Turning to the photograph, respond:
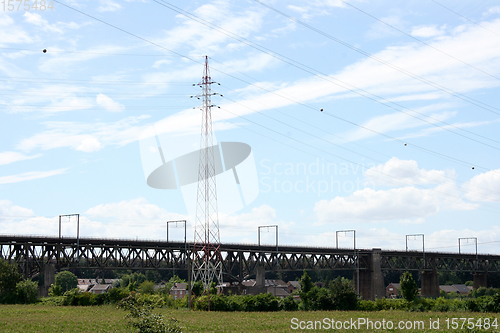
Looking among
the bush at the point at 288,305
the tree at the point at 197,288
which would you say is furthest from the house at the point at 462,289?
the tree at the point at 197,288

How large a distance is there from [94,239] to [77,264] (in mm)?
4741

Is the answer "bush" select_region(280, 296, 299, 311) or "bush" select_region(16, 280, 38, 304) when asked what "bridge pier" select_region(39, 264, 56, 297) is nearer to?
"bush" select_region(16, 280, 38, 304)

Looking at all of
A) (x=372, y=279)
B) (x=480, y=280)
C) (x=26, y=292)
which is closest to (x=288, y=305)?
(x=26, y=292)

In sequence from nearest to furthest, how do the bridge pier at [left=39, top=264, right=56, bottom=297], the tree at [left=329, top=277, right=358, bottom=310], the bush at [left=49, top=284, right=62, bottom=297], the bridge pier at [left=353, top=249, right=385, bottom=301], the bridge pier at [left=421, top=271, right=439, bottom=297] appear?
1. the tree at [left=329, top=277, right=358, bottom=310]
2. the bush at [left=49, top=284, right=62, bottom=297]
3. the bridge pier at [left=39, top=264, right=56, bottom=297]
4. the bridge pier at [left=353, top=249, right=385, bottom=301]
5. the bridge pier at [left=421, top=271, right=439, bottom=297]

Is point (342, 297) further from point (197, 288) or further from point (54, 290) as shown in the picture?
point (54, 290)

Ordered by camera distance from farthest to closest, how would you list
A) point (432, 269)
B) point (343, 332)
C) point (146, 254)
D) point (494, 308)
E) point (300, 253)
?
point (432, 269)
point (300, 253)
point (146, 254)
point (494, 308)
point (343, 332)

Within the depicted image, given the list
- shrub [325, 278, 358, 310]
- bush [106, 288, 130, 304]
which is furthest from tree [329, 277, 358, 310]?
bush [106, 288, 130, 304]

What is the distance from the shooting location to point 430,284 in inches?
5300

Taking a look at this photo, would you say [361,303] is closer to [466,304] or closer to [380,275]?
[466,304]

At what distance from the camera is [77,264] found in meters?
82.6

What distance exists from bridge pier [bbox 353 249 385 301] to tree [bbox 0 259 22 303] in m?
73.6

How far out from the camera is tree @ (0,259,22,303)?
7275cm


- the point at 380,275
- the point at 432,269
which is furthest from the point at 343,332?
→ the point at 432,269

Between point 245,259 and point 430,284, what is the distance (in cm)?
5837
